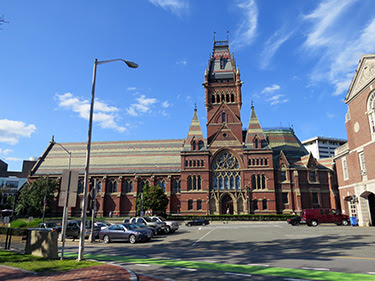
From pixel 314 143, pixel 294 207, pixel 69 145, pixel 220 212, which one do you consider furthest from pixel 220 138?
pixel 314 143

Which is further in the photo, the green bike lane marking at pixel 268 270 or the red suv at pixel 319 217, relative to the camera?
the red suv at pixel 319 217

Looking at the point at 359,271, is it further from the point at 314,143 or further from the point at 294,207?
the point at 314,143

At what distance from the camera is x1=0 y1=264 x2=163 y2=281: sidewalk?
29.0ft

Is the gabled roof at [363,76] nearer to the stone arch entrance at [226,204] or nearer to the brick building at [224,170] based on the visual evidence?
the brick building at [224,170]

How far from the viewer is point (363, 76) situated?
32.2 metres

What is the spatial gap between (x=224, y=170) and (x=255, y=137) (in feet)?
29.7

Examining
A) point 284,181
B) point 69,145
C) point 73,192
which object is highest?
point 69,145

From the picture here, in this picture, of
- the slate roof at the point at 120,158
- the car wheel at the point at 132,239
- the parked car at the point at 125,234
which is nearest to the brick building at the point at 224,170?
the slate roof at the point at 120,158

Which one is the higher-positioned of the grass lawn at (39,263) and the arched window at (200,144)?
the arched window at (200,144)

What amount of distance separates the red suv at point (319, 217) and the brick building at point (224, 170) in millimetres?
17457

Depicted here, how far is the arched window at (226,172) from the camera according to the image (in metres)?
54.2

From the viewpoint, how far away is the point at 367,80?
3131cm

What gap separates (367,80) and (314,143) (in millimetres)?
136109

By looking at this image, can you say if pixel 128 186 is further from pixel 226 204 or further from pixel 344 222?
pixel 344 222
